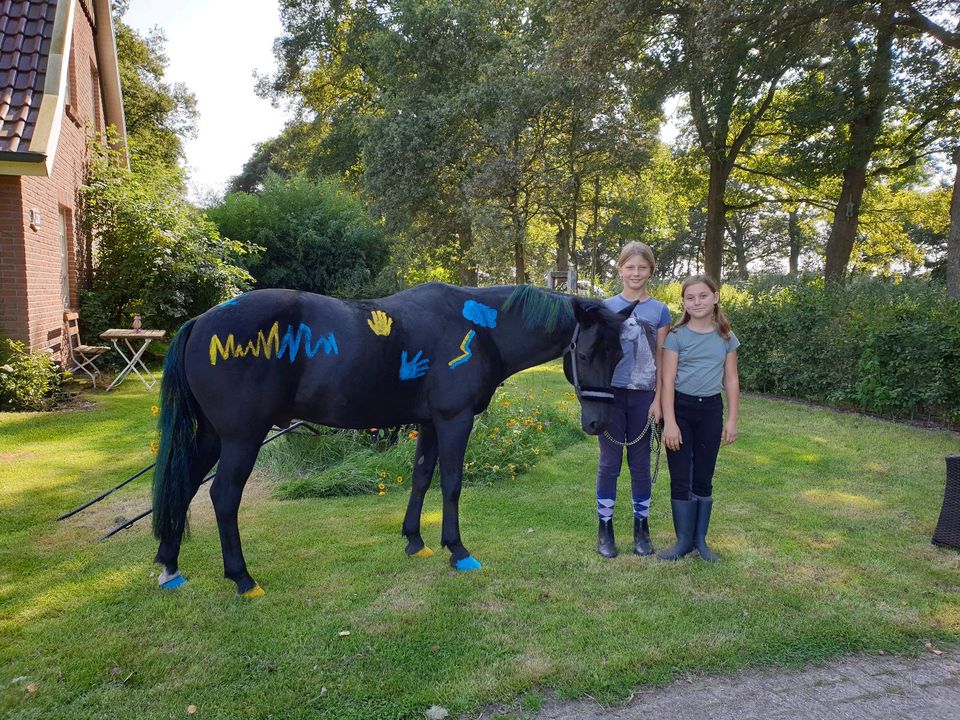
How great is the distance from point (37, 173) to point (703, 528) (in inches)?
345

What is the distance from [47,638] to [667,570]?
143 inches

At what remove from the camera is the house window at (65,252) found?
398 inches

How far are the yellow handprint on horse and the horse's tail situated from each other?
3.38 ft

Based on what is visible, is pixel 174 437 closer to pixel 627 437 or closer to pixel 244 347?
pixel 244 347

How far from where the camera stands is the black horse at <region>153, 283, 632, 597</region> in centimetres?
329

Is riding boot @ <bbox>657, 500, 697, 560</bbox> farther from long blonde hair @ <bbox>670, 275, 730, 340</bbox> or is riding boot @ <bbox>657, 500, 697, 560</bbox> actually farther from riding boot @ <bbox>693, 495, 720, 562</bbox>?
long blonde hair @ <bbox>670, 275, 730, 340</bbox>

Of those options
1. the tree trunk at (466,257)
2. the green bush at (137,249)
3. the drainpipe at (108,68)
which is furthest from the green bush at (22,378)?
the tree trunk at (466,257)

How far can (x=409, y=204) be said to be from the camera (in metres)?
20.5

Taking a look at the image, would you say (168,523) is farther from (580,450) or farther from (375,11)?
(375,11)

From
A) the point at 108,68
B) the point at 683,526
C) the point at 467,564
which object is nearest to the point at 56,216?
the point at 108,68

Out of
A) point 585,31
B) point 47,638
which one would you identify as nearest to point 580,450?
point 47,638

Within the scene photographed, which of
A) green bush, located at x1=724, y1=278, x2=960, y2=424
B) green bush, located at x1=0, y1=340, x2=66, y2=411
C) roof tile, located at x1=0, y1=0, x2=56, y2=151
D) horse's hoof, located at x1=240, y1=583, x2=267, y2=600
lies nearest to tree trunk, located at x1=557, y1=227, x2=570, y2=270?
green bush, located at x1=724, y1=278, x2=960, y2=424

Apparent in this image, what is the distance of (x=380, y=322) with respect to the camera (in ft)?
11.7

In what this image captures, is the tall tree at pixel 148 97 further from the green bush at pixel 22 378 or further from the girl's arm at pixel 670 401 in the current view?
the girl's arm at pixel 670 401
